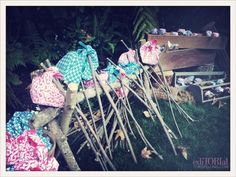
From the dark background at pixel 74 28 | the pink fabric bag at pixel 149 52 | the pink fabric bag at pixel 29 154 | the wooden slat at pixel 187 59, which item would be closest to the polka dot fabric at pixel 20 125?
the pink fabric bag at pixel 29 154

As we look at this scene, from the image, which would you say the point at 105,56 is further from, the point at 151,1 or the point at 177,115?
the point at 177,115

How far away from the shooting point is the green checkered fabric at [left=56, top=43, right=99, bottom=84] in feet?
12.6

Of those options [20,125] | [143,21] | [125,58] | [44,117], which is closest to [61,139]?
[44,117]

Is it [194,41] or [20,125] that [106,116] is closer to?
[20,125]

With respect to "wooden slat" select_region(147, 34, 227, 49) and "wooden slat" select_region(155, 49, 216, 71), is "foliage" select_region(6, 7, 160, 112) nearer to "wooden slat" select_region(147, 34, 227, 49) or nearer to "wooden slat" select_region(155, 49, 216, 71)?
"wooden slat" select_region(147, 34, 227, 49)

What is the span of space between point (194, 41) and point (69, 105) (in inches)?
72.0

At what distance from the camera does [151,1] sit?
3.96 meters

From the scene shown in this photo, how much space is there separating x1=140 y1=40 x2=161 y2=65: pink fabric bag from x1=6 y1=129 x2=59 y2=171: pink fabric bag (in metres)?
1.59

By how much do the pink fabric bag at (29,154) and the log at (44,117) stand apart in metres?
0.12

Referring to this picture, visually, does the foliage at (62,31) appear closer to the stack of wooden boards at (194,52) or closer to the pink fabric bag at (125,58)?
the pink fabric bag at (125,58)

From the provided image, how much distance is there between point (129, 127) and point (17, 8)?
1904 mm

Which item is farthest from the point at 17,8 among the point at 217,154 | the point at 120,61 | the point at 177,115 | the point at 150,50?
the point at 217,154

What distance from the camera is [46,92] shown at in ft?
11.9

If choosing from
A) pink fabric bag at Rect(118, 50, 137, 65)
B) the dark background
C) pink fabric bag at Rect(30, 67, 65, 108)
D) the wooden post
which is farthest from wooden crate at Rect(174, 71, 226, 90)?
pink fabric bag at Rect(30, 67, 65, 108)
